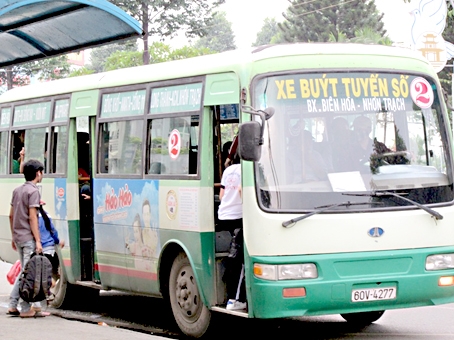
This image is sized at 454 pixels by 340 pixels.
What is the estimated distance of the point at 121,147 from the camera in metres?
11.2

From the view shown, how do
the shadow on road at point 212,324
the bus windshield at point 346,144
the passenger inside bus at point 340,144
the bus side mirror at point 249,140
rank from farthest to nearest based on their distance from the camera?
the shadow on road at point 212,324 < the passenger inside bus at point 340,144 < the bus windshield at point 346,144 < the bus side mirror at point 249,140

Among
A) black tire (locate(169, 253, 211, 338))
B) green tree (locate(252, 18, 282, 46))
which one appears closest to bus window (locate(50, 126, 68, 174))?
black tire (locate(169, 253, 211, 338))

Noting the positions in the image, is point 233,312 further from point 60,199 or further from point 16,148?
point 16,148

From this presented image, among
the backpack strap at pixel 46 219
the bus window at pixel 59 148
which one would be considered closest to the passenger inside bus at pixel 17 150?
the bus window at pixel 59 148

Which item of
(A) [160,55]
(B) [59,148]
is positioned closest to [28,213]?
(B) [59,148]

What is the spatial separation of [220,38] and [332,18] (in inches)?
2734

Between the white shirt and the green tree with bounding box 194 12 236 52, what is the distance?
122 meters

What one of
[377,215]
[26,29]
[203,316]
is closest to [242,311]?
[203,316]

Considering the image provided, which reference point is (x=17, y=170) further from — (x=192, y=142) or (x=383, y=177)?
(x=383, y=177)

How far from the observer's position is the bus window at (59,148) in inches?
495

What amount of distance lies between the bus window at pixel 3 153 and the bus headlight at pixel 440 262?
7.23m

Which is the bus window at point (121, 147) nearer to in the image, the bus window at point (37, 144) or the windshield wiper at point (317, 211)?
the bus window at point (37, 144)

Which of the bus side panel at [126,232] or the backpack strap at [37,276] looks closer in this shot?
the backpack strap at [37,276]

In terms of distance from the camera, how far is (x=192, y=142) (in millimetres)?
9883
